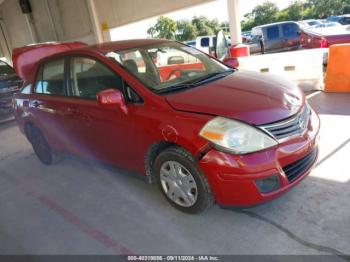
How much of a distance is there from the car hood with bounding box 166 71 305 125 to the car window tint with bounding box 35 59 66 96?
167cm

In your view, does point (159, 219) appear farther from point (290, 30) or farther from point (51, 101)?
point (290, 30)

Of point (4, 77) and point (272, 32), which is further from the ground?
point (4, 77)

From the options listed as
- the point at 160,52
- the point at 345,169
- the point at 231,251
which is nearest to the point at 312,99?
the point at 345,169

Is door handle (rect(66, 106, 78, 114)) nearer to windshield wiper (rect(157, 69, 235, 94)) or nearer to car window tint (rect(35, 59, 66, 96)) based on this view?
car window tint (rect(35, 59, 66, 96))

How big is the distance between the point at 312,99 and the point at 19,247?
5.04 m

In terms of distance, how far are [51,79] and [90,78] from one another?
3.15ft

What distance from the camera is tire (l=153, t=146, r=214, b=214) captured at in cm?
267

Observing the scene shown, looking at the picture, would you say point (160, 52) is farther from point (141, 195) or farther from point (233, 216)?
point (233, 216)

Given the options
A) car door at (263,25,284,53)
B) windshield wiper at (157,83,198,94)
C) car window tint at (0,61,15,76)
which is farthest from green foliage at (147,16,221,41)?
windshield wiper at (157,83,198,94)

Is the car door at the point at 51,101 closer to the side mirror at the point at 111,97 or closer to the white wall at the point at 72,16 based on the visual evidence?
the side mirror at the point at 111,97

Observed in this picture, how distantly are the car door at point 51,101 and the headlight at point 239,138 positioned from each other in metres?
2.12

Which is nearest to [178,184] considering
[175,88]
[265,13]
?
[175,88]

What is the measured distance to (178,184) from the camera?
2893mm

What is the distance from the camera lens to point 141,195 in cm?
349
